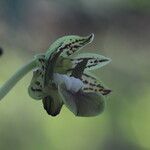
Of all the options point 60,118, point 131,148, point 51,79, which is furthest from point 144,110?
point 51,79

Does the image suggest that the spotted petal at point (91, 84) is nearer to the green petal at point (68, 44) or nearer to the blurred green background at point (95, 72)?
the green petal at point (68, 44)

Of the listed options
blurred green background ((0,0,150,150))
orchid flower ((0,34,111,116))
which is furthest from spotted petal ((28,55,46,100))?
blurred green background ((0,0,150,150))

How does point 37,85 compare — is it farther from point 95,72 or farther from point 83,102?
point 95,72

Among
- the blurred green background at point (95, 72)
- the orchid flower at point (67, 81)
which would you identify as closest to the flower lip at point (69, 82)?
the orchid flower at point (67, 81)

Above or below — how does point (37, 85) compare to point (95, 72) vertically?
below

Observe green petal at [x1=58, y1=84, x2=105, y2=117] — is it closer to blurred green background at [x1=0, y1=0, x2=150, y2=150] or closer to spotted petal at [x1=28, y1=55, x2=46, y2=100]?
spotted petal at [x1=28, y1=55, x2=46, y2=100]

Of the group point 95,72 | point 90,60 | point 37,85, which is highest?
point 95,72

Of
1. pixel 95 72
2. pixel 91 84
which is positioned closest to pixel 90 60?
pixel 91 84
